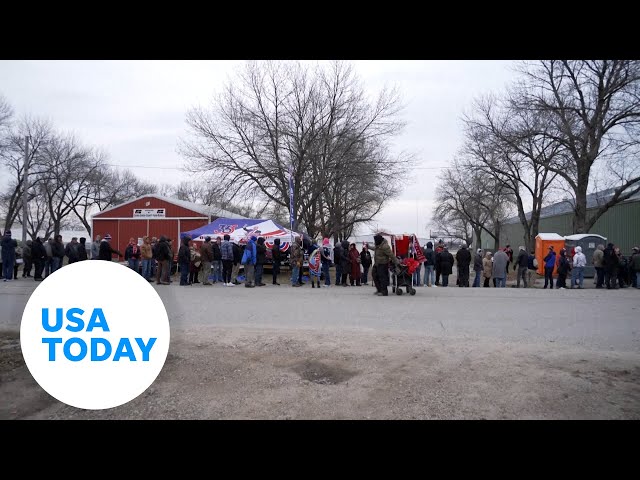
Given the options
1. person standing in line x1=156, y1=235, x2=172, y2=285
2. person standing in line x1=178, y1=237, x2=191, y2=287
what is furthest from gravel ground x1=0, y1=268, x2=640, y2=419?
person standing in line x1=178, y1=237, x2=191, y2=287

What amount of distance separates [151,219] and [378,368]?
26.1m

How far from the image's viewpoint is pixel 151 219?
93.7 feet

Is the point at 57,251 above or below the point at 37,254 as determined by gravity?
above

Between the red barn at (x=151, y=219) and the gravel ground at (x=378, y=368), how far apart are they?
18.9m

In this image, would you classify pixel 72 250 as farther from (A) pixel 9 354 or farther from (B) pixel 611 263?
(B) pixel 611 263

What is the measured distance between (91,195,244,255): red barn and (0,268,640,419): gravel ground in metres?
18.9

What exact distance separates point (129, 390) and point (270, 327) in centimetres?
489

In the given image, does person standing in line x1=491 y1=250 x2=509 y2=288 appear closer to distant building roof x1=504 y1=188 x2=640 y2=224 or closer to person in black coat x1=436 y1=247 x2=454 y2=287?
person in black coat x1=436 y1=247 x2=454 y2=287

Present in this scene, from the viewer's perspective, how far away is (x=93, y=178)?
4472cm

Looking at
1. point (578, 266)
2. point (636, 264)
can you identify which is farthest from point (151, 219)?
point (636, 264)

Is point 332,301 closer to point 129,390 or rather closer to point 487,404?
point 487,404

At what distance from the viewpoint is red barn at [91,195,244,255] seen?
2798cm

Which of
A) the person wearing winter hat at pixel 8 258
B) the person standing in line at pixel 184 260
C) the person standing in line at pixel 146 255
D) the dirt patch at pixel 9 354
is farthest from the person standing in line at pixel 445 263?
the person wearing winter hat at pixel 8 258

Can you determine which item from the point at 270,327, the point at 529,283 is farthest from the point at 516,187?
the point at 270,327
